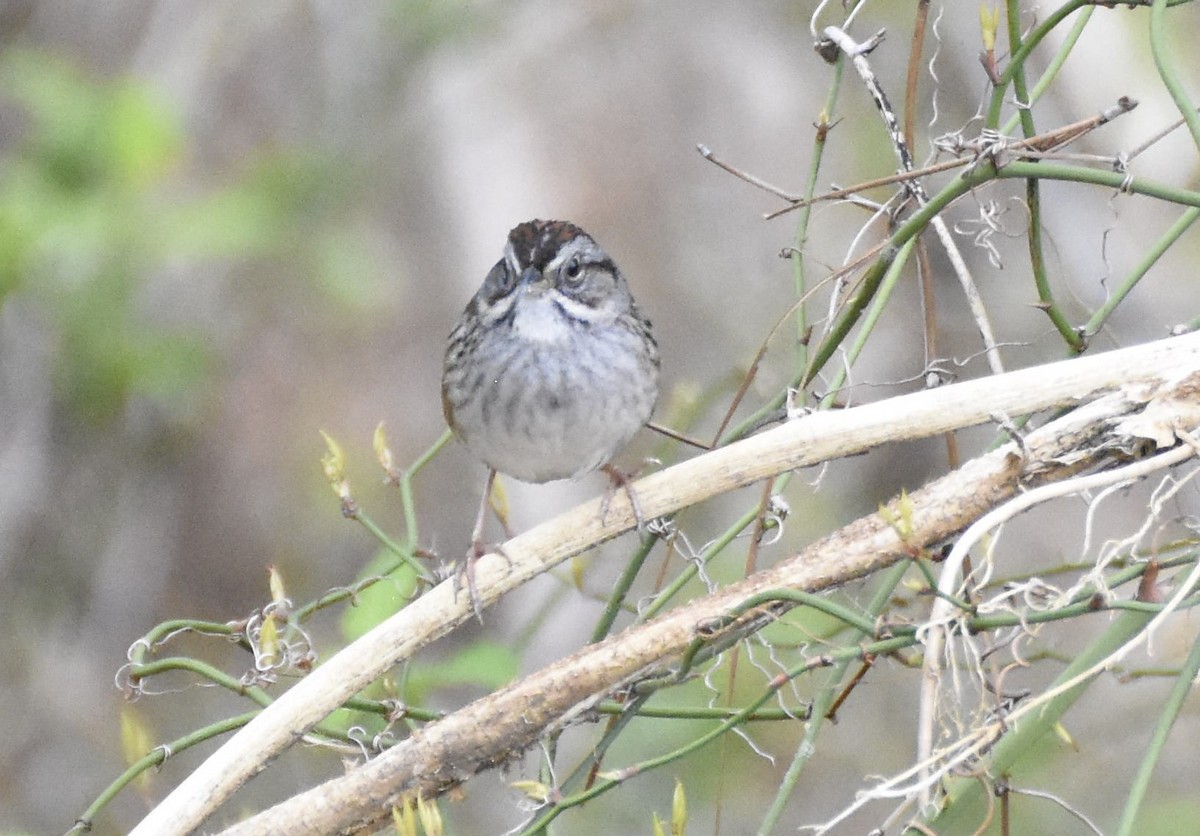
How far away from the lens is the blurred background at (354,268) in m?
4.24

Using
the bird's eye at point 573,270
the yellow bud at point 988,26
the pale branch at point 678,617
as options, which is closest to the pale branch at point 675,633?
the pale branch at point 678,617

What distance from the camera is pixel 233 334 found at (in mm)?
5258

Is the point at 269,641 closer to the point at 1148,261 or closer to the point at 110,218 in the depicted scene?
the point at 1148,261

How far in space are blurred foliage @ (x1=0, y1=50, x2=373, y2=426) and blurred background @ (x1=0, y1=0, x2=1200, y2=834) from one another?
1 cm

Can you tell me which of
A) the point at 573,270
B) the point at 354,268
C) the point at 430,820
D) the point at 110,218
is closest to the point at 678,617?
the point at 430,820

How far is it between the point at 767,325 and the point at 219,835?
3401 millimetres

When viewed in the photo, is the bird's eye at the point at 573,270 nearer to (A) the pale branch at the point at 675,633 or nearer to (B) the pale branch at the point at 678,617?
(B) the pale branch at the point at 678,617

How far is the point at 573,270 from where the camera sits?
3.11 meters

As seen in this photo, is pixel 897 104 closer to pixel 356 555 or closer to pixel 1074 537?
pixel 1074 537

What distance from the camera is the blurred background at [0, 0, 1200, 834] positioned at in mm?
4238

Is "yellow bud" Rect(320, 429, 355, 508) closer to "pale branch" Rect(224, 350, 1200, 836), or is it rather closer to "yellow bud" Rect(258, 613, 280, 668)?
"yellow bud" Rect(258, 613, 280, 668)

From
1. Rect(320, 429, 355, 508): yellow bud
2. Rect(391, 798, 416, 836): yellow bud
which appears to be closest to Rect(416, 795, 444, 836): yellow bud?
Rect(391, 798, 416, 836): yellow bud

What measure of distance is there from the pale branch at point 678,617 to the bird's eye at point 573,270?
108cm

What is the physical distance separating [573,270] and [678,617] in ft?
4.29
